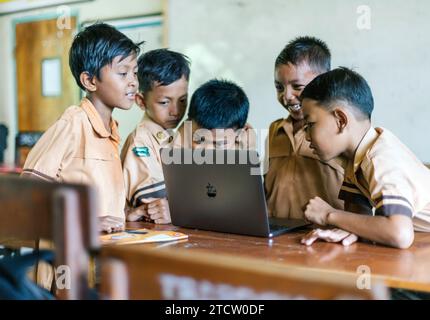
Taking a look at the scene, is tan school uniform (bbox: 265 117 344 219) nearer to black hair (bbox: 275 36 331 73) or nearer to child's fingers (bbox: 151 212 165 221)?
black hair (bbox: 275 36 331 73)

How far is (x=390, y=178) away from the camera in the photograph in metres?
1.46

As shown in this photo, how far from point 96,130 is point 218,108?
0.53 metres

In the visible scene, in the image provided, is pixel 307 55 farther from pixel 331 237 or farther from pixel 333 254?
pixel 333 254

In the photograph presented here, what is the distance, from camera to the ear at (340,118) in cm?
165

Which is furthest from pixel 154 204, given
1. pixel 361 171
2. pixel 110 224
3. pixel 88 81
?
pixel 361 171

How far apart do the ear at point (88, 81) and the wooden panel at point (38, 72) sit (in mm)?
2425

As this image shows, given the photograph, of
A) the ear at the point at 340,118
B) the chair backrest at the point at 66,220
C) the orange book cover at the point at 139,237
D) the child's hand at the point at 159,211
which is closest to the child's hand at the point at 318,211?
the ear at the point at 340,118

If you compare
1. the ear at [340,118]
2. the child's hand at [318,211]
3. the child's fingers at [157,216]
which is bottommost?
the child's fingers at [157,216]

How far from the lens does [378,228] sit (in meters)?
1.42

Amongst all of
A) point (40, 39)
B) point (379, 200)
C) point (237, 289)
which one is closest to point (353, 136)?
point (379, 200)

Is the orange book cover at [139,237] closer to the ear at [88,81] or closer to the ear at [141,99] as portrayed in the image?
the ear at [88,81]

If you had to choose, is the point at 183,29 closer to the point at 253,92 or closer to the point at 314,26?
the point at 253,92

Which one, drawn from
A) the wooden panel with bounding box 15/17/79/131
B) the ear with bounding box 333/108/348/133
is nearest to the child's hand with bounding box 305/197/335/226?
the ear with bounding box 333/108/348/133

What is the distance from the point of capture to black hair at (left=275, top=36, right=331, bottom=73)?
2.12m
